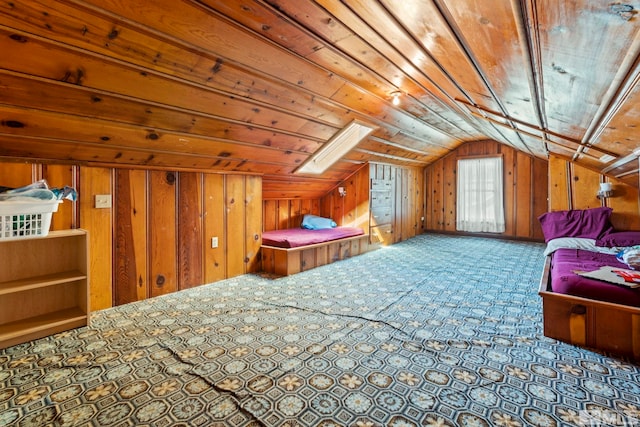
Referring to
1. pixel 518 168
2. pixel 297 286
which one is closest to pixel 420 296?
pixel 297 286

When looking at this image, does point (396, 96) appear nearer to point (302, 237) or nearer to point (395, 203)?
point (302, 237)

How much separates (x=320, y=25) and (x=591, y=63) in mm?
1285

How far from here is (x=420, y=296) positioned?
2926 mm

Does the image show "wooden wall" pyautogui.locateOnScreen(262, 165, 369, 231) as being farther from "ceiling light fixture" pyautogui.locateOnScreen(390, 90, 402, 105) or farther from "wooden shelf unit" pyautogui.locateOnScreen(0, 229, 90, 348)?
"wooden shelf unit" pyautogui.locateOnScreen(0, 229, 90, 348)

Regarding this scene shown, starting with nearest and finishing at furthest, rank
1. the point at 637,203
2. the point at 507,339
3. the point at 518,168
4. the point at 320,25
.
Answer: the point at 320,25
the point at 507,339
the point at 637,203
the point at 518,168

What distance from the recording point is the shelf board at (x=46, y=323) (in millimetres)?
2021

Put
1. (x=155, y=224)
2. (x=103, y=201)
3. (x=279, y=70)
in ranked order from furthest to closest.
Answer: (x=155, y=224) < (x=103, y=201) < (x=279, y=70)

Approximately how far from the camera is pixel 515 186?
6.32m

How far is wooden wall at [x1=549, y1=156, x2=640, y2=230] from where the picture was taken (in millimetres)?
3774

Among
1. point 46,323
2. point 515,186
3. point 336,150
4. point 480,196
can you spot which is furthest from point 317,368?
point 515,186

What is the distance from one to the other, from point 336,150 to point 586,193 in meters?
3.45

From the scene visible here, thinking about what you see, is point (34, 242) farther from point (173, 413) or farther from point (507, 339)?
point (507, 339)

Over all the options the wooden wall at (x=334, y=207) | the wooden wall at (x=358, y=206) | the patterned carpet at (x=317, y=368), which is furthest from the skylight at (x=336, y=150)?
the patterned carpet at (x=317, y=368)

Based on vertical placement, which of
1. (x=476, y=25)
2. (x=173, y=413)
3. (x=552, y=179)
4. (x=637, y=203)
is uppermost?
(x=476, y=25)
